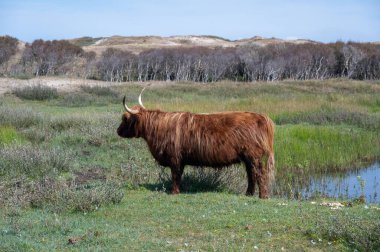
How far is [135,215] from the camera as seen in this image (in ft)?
26.9

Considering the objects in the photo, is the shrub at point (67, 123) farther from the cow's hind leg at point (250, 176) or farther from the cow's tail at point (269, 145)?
the cow's tail at point (269, 145)

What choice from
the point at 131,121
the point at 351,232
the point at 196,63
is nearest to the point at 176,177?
the point at 131,121

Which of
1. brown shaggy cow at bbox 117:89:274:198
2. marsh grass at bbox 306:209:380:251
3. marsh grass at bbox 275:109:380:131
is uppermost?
brown shaggy cow at bbox 117:89:274:198

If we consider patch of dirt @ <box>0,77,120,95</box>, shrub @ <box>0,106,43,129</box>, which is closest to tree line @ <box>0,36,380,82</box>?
patch of dirt @ <box>0,77,120,95</box>

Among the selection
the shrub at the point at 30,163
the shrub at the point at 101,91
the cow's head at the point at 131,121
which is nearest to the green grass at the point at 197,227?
the cow's head at the point at 131,121

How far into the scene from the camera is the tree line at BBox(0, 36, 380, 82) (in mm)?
49094

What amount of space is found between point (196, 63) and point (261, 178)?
1567 inches

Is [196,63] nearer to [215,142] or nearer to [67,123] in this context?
[67,123]

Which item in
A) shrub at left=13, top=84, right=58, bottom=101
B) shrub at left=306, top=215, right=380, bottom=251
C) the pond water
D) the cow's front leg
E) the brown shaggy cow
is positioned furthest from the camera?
shrub at left=13, top=84, right=58, bottom=101

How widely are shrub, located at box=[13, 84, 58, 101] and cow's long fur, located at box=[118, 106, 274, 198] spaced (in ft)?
60.1

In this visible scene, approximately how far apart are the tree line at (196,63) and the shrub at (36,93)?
19342 mm

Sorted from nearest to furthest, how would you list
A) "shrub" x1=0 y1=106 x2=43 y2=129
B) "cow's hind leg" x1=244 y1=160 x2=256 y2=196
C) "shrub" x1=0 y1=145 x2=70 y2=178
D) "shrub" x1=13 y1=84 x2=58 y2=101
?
"cow's hind leg" x1=244 y1=160 x2=256 y2=196 → "shrub" x1=0 y1=145 x2=70 y2=178 → "shrub" x1=0 y1=106 x2=43 y2=129 → "shrub" x1=13 y1=84 x2=58 y2=101

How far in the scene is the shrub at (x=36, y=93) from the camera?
27469 mm

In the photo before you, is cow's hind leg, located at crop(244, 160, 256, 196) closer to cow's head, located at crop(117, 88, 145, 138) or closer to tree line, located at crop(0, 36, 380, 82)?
cow's head, located at crop(117, 88, 145, 138)
